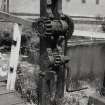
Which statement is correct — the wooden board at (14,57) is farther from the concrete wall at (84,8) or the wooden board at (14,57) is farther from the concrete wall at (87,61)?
the concrete wall at (84,8)

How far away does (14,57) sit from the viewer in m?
3.78

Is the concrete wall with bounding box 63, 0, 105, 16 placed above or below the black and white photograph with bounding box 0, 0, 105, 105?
above

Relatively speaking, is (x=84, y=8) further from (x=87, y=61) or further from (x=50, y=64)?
(x=50, y=64)

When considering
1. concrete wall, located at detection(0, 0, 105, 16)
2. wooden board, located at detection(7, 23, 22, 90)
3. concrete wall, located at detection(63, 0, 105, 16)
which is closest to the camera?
wooden board, located at detection(7, 23, 22, 90)

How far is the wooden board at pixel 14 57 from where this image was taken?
12.2 ft

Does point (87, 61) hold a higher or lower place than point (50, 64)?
lower

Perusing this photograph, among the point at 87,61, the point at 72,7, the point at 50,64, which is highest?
the point at 72,7

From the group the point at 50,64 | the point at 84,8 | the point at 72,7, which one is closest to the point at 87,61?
the point at 50,64

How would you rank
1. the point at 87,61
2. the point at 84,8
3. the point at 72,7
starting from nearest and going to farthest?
the point at 87,61, the point at 72,7, the point at 84,8

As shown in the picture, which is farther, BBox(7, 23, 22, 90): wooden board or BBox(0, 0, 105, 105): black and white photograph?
BBox(7, 23, 22, 90): wooden board

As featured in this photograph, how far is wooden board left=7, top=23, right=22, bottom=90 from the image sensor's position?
3.73 meters

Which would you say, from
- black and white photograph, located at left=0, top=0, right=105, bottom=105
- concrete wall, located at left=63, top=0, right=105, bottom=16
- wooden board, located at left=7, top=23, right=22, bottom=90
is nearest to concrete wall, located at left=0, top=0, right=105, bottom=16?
concrete wall, located at left=63, top=0, right=105, bottom=16

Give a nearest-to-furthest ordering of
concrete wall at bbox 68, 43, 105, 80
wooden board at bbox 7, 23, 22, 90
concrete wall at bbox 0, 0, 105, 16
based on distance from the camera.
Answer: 1. wooden board at bbox 7, 23, 22, 90
2. concrete wall at bbox 68, 43, 105, 80
3. concrete wall at bbox 0, 0, 105, 16

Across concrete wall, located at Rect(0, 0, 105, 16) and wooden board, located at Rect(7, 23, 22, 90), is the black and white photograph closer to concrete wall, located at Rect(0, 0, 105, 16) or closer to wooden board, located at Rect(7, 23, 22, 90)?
wooden board, located at Rect(7, 23, 22, 90)
